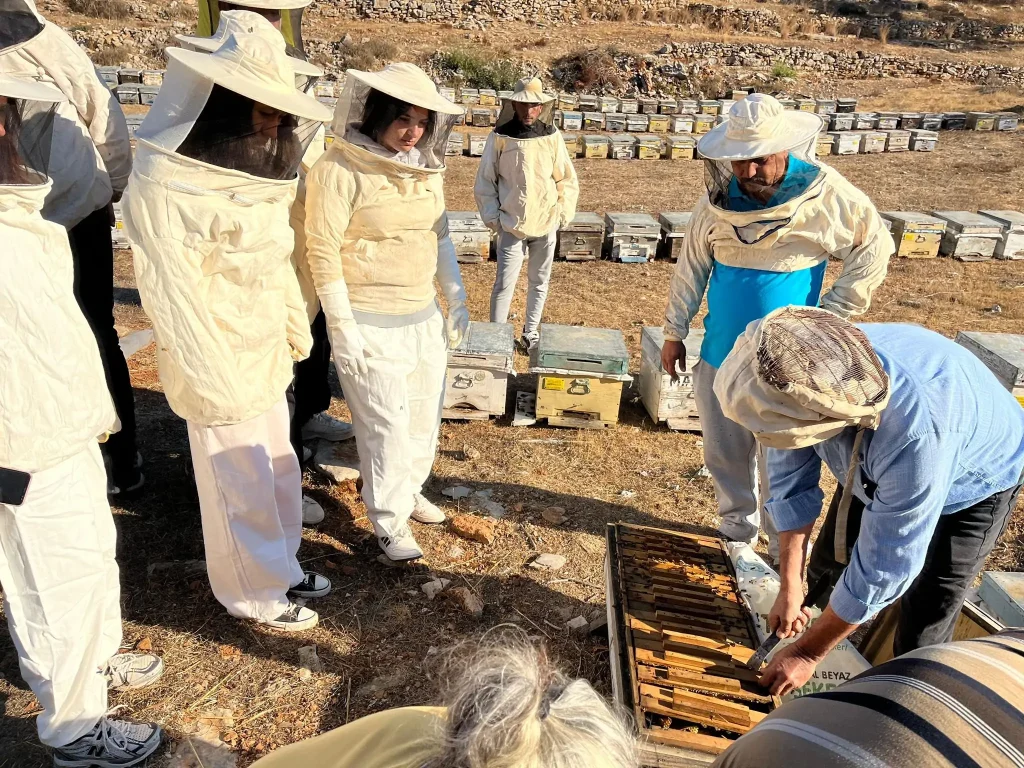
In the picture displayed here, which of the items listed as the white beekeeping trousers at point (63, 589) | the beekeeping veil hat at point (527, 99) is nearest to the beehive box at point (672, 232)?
the beekeeping veil hat at point (527, 99)

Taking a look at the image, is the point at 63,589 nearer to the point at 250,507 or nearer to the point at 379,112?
the point at 250,507

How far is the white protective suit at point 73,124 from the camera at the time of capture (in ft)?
9.32

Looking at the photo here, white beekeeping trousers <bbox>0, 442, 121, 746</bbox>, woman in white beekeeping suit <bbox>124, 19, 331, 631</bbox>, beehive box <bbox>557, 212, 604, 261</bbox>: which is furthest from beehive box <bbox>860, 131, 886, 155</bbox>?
white beekeeping trousers <bbox>0, 442, 121, 746</bbox>

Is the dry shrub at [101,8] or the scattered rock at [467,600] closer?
the scattered rock at [467,600]

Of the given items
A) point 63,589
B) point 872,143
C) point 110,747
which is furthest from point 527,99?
point 872,143

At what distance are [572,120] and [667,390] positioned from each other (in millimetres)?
11570

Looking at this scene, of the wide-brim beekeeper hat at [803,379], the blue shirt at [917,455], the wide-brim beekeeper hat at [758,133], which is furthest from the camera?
the wide-brim beekeeper hat at [758,133]

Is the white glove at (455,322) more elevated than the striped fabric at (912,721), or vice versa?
the striped fabric at (912,721)

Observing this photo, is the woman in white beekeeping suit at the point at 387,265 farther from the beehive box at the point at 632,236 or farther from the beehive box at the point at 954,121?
the beehive box at the point at 954,121

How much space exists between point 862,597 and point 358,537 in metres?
2.43

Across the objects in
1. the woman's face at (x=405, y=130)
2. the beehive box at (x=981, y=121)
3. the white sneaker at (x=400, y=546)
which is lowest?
the white sneaker at (x=400, y=546)

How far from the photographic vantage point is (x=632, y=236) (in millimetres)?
7824

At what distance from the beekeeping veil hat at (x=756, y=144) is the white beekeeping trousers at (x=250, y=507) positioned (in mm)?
1922

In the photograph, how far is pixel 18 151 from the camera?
187 centimetres
